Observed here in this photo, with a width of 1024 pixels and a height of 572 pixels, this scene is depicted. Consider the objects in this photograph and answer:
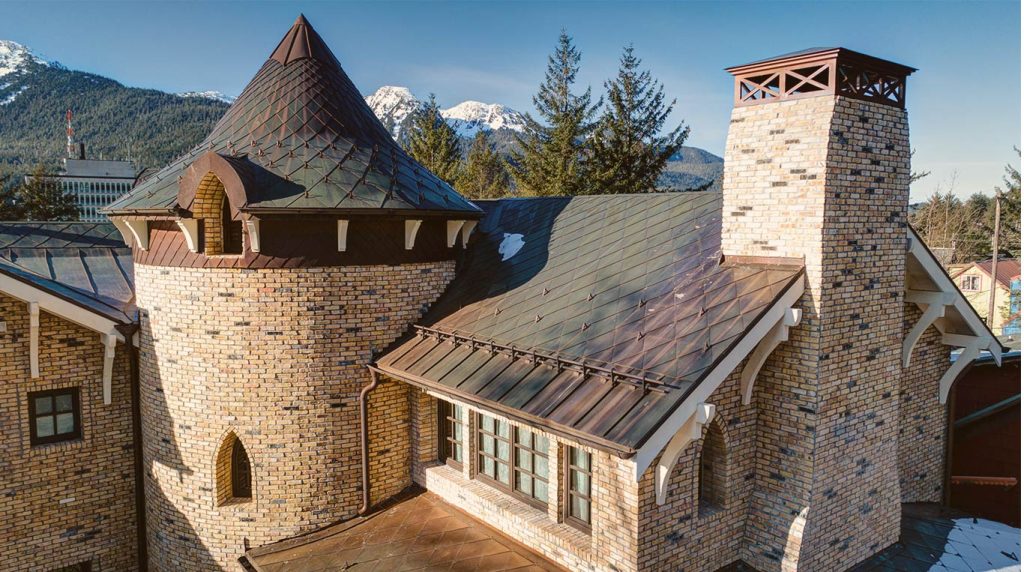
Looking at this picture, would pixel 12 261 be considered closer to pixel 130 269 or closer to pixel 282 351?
pixel 130 269

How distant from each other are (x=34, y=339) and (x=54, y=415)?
5.03ft

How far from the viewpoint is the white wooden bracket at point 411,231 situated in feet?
31.0

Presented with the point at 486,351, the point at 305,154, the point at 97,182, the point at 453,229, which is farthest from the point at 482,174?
the point at 97,182

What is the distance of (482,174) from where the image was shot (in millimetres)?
50969

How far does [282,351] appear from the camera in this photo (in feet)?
29.6

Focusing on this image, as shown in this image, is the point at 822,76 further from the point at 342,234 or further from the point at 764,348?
the point at 342,234

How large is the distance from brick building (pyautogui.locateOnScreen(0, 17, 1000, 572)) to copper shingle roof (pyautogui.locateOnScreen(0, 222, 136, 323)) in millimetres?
68

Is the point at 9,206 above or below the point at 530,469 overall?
above

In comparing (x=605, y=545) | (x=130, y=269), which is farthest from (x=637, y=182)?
(x=605, y=545)

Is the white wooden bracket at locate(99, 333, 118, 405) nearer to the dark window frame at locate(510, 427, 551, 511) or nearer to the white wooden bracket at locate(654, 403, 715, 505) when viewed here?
the dark window frame at locate(510, 427, 551, 511)

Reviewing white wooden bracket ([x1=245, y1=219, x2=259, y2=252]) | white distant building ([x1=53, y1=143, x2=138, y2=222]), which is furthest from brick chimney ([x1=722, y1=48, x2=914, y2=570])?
white distant building ([x1=53, y1=143, x2=138, y2=222])

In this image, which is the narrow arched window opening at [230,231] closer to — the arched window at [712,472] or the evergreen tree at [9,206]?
the arched window at [712,472]

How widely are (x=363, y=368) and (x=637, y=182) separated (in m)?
26.3

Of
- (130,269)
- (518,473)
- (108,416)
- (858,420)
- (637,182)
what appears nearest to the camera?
(858,420)
